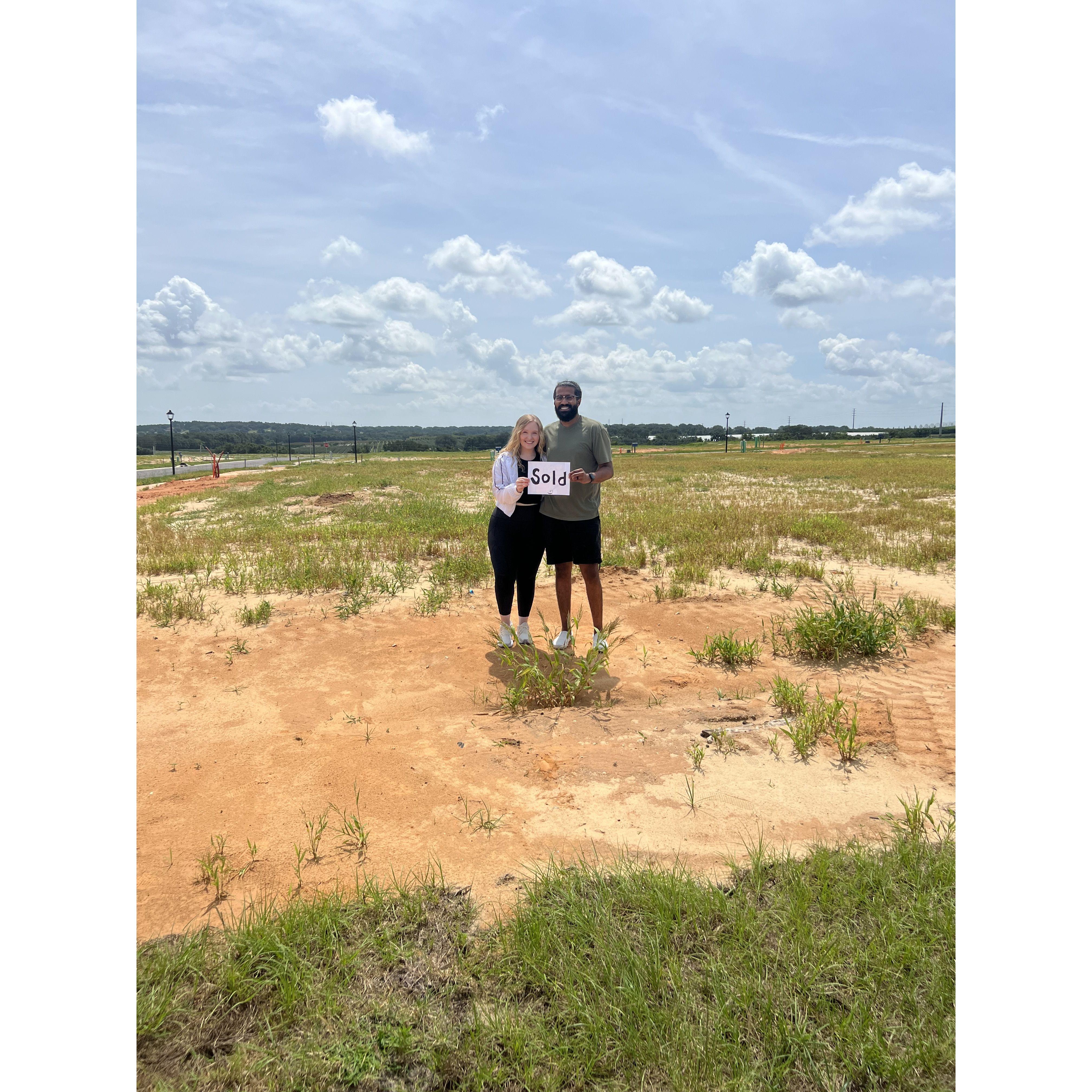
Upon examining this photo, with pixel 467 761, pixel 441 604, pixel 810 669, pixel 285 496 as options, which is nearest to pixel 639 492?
pixel 285 496

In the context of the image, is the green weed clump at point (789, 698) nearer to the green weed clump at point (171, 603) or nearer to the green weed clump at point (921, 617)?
the green weed clump at point (921, 617)

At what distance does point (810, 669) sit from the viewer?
5.25 metres

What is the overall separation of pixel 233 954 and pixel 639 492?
19.9 m

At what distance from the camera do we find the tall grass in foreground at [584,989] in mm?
1774

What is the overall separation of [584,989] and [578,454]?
12.4ft

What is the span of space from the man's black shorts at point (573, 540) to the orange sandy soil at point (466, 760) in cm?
97

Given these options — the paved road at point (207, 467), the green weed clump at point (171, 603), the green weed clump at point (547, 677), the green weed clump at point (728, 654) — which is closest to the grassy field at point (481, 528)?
the green weed clump at point (171, 603)

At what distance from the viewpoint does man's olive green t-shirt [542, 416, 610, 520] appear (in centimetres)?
515

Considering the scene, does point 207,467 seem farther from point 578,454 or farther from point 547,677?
point 547,677

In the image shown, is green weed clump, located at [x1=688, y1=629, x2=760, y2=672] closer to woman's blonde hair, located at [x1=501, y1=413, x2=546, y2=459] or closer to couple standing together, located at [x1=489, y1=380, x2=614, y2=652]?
couple standing together, located at [x1=489, y1=380, x2=614, y2=652]

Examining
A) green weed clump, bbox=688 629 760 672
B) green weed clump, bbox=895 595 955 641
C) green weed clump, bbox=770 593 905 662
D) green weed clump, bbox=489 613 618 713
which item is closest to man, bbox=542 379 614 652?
green weed clump, bbox=489 613 618 713

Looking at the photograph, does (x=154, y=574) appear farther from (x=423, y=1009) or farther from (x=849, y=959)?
(x=849, y=959)

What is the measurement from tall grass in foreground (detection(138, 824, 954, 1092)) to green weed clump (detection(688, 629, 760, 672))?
2.74 metres

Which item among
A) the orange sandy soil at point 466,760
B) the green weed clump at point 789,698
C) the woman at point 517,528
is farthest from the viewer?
the woman at point 517,528
